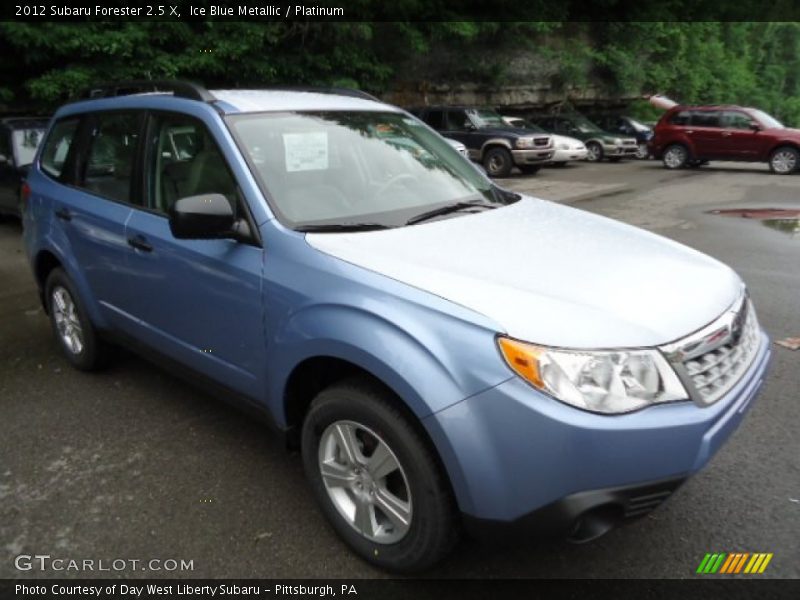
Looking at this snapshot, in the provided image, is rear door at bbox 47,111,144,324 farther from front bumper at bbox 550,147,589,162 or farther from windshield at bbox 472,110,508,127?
front bumper at bbox 550,147,589,162

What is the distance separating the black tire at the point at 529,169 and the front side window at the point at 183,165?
588 inches

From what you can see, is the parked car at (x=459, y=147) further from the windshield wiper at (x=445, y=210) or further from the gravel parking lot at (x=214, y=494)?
the gravel parking lot at (x=214, y=494)

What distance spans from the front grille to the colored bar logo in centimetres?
75

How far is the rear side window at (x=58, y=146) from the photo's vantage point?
13.6 feet

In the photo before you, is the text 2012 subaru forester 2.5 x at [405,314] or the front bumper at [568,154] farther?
the front bumper at [568,154]

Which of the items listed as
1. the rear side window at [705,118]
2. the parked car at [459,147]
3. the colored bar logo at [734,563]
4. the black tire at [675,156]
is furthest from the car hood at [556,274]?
the black tire at [675,156]

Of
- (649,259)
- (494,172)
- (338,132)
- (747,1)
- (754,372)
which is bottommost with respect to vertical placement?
(494,172)

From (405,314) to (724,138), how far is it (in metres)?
18.8

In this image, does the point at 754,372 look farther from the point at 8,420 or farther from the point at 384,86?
the point at 384,86

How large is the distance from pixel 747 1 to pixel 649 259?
40780mm

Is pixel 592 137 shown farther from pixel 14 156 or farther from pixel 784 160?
pixel 14 156

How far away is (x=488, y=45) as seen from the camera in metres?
24.0

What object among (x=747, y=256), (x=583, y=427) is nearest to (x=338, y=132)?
(x=583, y=427)

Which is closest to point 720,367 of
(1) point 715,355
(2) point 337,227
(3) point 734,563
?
(1) point 715,355
